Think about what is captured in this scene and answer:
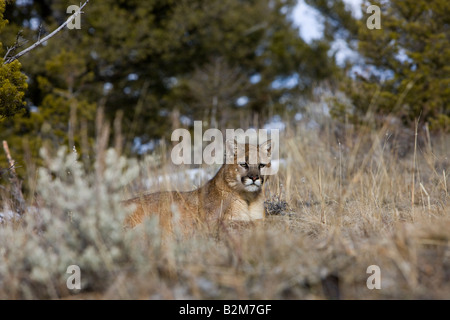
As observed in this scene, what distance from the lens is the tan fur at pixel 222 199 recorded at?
5927 millimetres

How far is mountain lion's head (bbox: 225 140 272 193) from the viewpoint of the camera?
650 cm


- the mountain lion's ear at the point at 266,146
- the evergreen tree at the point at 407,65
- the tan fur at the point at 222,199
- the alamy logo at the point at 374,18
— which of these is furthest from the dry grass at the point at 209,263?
the alamy logo at the point at 374,18

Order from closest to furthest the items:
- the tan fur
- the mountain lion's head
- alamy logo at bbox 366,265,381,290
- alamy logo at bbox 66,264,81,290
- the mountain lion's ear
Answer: alamy logo at bbox 366,265,381,290, alamy logo at bbox 66,264,81,290, the tan fur, the mountain lion's head, the mountain lion's ear

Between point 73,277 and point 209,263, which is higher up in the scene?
point 209,263

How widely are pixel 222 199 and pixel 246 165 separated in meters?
0.70

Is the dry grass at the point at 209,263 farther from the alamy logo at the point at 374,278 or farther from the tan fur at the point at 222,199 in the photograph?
the tan fur at the point at 222,199

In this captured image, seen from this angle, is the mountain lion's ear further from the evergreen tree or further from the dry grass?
the evergreen tree

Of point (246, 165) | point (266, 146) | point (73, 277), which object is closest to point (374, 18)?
point (266, 146)

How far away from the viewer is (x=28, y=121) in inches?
506

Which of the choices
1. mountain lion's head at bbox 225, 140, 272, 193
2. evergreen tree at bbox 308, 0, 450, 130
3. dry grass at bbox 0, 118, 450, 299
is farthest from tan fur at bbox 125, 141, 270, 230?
evergreen tree at bbox 308, 0, 450, 130

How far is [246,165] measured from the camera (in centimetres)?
680

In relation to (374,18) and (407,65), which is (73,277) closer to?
(374,18)
